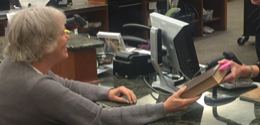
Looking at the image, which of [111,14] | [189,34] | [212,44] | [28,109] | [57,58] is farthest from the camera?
[212,44]

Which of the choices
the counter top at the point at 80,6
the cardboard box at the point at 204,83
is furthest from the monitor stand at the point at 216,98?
the counter top at the point at 80,6

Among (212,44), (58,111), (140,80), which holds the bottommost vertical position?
(212,44)

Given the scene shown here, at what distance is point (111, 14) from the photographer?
13.7ft

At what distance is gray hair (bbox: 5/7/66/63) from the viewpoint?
1.04 meters

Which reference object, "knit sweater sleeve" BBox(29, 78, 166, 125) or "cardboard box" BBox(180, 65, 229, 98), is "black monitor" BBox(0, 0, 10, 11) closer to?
"knit sweater sleeve" BBox(29, 78, 166, 125)

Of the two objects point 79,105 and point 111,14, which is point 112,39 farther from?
point 111,14

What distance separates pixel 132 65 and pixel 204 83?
0.70 metres

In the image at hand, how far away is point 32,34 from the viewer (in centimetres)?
104

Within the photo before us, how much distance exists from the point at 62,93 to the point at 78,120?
4.1 inches

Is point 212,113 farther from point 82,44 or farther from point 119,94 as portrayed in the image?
point 82,44

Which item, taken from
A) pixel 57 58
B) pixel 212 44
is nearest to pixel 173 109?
pixel 57 58

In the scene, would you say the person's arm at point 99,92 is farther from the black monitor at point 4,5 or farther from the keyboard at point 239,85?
the black monitor at point 4,5

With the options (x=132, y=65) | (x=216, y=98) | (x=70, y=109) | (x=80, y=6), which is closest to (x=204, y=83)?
(x=216, y=98)

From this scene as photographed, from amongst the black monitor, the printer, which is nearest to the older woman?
the printer
